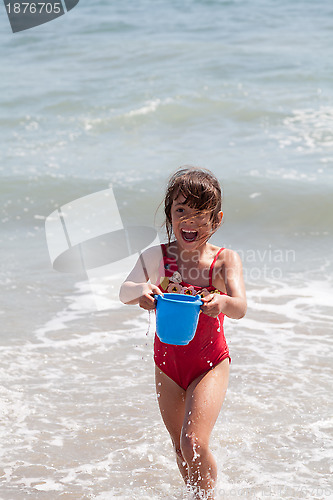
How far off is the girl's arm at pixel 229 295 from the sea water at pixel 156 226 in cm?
44

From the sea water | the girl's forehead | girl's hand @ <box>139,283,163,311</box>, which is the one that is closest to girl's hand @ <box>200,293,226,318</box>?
girl's hand @ <box>139,283,163,311</box>

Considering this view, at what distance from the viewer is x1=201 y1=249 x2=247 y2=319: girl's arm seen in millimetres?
2510

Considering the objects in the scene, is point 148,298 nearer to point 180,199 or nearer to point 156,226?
point 180,199

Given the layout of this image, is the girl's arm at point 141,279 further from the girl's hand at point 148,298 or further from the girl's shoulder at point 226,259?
the girl's shoulder at point 226,259

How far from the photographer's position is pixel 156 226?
775 centimetres

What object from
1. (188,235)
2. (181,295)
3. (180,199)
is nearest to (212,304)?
(181,295)

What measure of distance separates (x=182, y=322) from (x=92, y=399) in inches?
66.4

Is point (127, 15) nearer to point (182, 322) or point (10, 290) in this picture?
point (10, 290)

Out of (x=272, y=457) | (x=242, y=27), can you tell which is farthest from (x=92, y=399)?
(x=242, y=27)

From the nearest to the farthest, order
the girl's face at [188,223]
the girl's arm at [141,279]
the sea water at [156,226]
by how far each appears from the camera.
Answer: the girl's arm at [141,279]
the girl's face at [188,223]
the sea water at [156,226]

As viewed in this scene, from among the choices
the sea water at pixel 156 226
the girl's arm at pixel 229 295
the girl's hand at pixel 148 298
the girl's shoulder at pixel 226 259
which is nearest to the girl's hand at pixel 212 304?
the girl's arm at pixel 229 295

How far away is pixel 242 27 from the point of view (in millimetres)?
16922

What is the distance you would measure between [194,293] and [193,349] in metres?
0.22

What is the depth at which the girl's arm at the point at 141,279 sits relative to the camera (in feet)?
8.54
